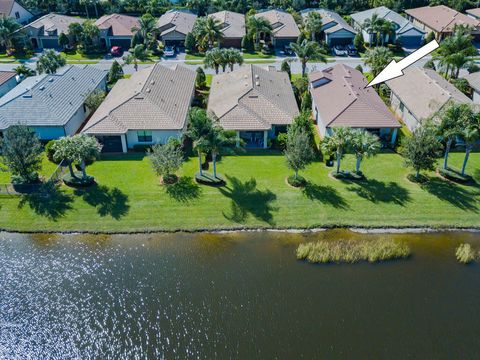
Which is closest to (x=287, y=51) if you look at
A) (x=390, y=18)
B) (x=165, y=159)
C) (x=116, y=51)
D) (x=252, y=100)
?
(x=390, y=18)

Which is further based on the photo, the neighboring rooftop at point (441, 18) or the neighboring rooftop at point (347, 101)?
the neighboring rooftop at point (441, 18)

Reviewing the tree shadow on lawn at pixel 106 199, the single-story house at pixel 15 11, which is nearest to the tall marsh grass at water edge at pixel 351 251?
the tree shadow on lawn at pixel 106 199

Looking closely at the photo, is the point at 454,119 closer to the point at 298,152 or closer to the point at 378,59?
the point at 298,152

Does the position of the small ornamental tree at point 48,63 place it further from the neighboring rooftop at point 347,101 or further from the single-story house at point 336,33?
the single-story house at point 336,33

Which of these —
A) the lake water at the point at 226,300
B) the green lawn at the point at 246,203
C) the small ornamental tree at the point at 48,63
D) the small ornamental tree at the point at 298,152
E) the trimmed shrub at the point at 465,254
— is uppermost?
the small ornamental tree at the point at 48,63

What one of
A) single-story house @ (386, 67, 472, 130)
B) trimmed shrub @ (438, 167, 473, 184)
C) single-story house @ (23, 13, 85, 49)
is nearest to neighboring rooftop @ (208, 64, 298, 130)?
single-story house @ (386, 67, 472, 130)

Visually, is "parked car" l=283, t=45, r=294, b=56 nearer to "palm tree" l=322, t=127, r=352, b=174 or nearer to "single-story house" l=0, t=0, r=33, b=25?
"palm tree" l=322, t=127, r=352, b=174

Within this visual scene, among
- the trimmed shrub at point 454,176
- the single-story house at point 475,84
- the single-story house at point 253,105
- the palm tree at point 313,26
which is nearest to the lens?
the trimmed shrub at point 454,176
